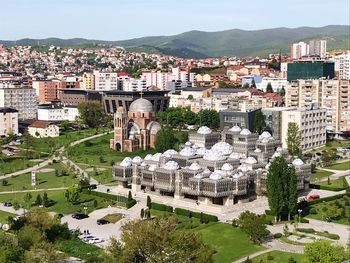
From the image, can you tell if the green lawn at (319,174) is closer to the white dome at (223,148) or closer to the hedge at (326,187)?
the hedge at (326,187)

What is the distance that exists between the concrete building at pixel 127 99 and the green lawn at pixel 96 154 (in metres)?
20.4

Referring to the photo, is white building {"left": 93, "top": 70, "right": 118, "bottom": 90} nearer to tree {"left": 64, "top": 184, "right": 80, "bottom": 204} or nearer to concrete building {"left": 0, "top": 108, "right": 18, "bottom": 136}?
concrete building {"left": 0, "top": 108, "right": 18, "bottom": 136}

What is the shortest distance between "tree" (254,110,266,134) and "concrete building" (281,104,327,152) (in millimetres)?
1819

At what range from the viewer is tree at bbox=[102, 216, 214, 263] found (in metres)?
25.4

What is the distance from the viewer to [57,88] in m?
99.4

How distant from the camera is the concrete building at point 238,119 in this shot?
2324 inches

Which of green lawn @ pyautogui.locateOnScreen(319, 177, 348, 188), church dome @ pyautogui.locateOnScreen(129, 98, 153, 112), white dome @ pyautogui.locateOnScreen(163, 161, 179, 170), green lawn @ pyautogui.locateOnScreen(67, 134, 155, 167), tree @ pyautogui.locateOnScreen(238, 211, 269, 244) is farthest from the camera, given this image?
church dome @ pyautogui.locateOnScreen(129, 98, 153, 112)

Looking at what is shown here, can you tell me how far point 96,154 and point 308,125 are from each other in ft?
63.9

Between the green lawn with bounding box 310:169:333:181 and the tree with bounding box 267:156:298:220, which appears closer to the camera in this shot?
the tree with bounding box 267:156:298:220

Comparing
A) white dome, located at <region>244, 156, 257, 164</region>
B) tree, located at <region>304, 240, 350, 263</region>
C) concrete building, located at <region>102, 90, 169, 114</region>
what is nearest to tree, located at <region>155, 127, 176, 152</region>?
white dome, located at <region>244, 156, 257, 164</region>

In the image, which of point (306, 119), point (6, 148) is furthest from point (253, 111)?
point (6, 148)

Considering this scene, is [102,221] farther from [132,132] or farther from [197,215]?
[132,132]

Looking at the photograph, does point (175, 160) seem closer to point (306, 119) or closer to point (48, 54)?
point (306, 119)

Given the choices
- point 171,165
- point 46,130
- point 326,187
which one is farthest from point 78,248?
point 46,130
